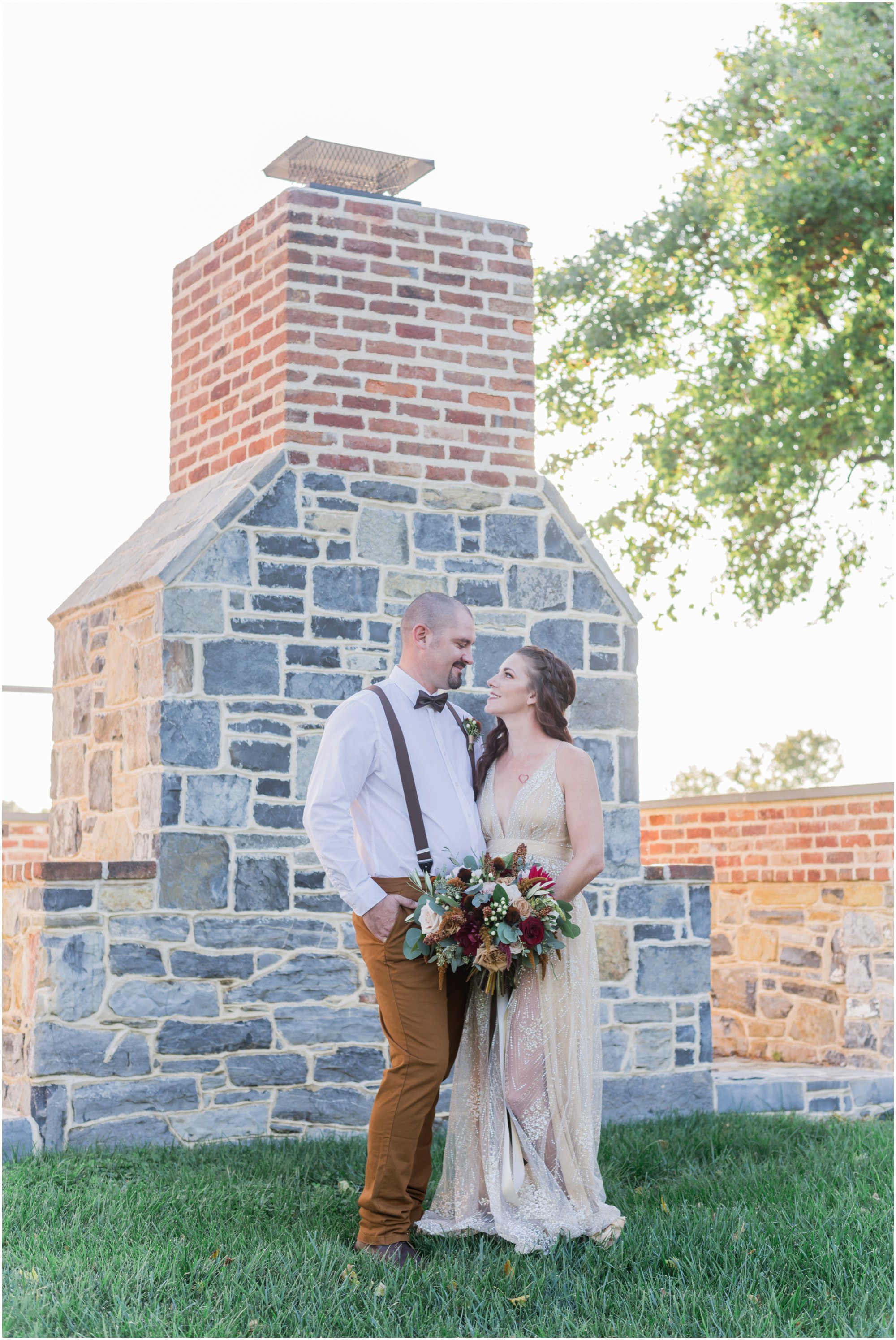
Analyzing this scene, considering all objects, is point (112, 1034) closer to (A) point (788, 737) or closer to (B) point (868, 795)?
(B) point (868, 795)

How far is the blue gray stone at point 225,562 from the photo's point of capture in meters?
6.43

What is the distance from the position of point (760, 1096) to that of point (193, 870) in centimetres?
335

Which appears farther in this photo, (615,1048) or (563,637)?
(563,637)

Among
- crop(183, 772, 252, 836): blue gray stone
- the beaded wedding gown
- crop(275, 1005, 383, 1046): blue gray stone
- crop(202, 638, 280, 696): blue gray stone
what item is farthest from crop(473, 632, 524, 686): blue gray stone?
the beaded wedding gown

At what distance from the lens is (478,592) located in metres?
7.00

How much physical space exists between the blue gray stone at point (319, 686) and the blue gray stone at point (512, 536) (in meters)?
1.05

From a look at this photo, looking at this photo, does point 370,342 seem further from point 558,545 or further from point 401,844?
point 401,844

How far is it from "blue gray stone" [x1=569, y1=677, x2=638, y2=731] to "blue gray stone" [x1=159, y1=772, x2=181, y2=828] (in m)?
2.04

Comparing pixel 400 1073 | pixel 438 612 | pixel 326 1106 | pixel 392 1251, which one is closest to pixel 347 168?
pixel 438 612

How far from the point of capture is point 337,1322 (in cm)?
375

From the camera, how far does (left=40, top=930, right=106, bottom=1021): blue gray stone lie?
5883 mm

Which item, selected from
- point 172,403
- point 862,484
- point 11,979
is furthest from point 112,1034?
point 862,484

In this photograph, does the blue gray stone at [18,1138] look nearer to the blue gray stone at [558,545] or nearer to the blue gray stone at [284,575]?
the blue gray stone at [284,575]

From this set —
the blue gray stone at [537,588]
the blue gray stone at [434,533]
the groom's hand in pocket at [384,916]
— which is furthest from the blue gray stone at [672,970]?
the groom's hand in pocket at [384,916]
